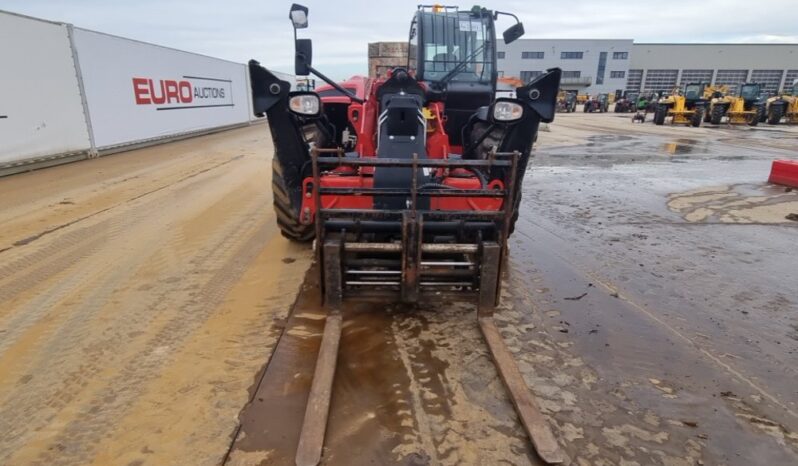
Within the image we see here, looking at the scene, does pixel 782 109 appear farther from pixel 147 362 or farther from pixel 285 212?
pixel 147 362

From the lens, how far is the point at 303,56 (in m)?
3.91

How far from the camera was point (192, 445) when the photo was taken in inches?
88.5

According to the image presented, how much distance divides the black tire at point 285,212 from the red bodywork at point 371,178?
526mm

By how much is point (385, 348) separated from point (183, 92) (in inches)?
597

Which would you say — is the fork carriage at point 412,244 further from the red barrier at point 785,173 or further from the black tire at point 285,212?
the red barrier at point 785,173

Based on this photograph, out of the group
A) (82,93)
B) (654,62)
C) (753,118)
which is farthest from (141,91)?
(654,62)

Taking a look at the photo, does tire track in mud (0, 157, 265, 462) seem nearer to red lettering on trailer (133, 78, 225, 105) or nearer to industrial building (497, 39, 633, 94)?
red lettering on trailer (133, 78, 225, 105)

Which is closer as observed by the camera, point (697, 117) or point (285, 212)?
point (285, 212)

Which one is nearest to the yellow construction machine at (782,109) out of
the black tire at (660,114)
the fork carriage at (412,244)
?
the black tire at (660,114)

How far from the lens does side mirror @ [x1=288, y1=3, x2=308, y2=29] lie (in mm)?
3771

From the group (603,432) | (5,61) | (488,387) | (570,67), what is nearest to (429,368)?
(488,387)

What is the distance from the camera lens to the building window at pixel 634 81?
226 ft

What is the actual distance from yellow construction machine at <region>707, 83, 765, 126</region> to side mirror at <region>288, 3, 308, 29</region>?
27.8 meters

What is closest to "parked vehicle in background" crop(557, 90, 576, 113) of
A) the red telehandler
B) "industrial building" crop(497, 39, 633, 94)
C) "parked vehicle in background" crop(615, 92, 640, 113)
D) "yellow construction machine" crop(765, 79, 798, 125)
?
"parked vehicle in background" crop(615, 92, 640, 113)
